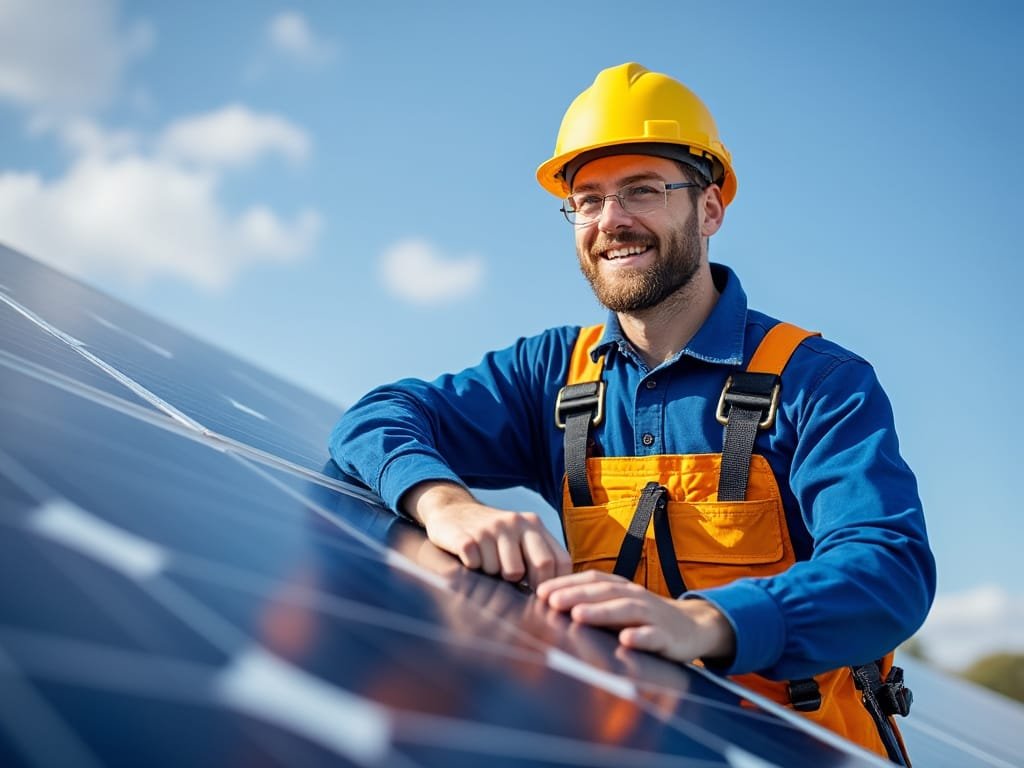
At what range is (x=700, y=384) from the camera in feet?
10.2

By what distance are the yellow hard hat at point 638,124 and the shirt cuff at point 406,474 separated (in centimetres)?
149

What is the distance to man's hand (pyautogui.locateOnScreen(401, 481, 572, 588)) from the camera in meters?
2.04

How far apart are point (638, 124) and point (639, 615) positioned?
2.26 meters

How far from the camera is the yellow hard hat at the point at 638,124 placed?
11.5 feet

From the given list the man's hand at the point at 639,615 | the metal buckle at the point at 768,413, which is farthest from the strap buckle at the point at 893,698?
the man's hand at the point at 639,615

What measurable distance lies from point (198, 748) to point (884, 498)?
212cm

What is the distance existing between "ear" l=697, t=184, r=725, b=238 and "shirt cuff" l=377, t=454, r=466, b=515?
61.3 inches

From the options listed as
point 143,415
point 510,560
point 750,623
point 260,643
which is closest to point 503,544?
point 510,560

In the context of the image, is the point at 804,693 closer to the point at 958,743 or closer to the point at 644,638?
the point at 644,638

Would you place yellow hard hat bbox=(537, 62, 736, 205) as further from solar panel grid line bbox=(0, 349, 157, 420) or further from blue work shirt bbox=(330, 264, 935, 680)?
solar panel grid line bbox=(0, 349, 157, 420)

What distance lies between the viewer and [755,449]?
290 centimetres

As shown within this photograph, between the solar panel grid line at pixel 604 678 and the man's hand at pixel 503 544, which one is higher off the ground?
the man's hand at pixel 503 544

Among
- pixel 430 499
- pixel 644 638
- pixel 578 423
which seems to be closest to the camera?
pixel 644 638

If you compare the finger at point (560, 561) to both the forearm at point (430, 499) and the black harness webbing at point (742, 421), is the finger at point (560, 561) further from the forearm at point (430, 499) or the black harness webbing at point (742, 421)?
the black harness webbing at point (742, 421)
